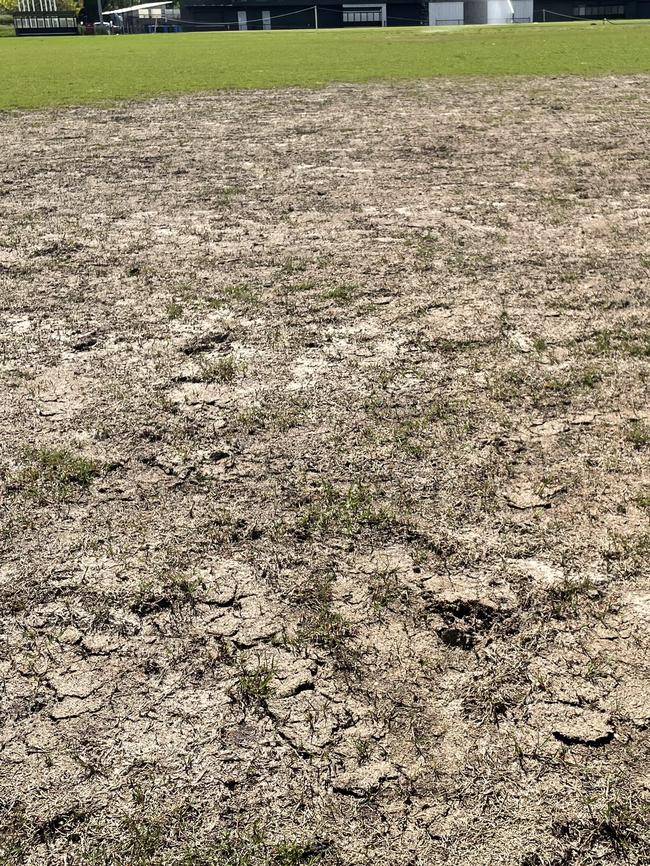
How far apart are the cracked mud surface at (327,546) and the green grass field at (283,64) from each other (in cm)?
1243

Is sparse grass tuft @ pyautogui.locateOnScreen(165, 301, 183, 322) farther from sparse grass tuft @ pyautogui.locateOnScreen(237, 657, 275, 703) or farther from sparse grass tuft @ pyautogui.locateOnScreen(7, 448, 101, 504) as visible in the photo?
sparse grass tuft @ pyautogui.locateOnScreen(237, 657, 275, 703)

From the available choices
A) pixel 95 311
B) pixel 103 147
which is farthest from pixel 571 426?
pixel 103 147

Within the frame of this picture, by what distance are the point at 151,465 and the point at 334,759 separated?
179cm

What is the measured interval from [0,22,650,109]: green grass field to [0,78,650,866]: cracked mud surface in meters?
12.4

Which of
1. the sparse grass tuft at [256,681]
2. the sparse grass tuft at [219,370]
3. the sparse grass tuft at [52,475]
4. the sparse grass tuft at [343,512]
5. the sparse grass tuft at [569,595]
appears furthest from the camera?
the sparse grass tuft at [219,370]

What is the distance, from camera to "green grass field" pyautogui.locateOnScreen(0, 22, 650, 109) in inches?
717

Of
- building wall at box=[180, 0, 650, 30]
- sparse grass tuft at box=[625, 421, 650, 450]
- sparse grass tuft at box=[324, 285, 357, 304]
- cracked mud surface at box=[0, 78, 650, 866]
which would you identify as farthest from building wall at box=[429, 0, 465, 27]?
sparse grass tuft at box=[625, 421, 650, 450]

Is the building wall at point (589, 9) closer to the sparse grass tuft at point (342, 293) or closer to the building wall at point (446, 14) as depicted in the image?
the building wall at point (446, 14)

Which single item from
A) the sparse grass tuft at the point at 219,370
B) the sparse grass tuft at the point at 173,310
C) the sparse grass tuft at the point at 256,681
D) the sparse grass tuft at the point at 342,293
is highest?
the sparse grass tuft at the point at 342,293

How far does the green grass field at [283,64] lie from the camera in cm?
1820

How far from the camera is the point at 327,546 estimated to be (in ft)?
9.87

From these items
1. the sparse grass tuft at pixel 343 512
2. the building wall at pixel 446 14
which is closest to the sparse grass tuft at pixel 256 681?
the sparse grass tuft at pixel 343 512

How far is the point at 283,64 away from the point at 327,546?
2344 cm

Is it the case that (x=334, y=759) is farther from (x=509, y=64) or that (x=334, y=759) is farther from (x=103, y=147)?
(x=509, y=64)
